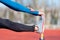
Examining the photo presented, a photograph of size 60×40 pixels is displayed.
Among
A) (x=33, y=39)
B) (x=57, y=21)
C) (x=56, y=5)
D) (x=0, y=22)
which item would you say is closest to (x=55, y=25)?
(x=57, y=21)

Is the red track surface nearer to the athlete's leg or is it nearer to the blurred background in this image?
the blurred background

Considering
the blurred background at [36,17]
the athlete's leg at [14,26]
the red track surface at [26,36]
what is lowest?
the red track surface at [26,36]

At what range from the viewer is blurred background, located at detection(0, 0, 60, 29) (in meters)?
7.69

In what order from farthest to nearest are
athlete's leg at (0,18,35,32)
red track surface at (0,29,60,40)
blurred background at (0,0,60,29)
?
blurred background at (0,0,60,29) < red track surface at (0,29,60,40) < athlete's leg at (0,18,35,32)

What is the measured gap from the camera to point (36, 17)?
7711 millimetres

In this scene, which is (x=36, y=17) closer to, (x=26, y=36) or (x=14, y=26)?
(x=26, y=36)

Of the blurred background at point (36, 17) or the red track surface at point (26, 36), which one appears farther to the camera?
the blurred background at point (36, 17)

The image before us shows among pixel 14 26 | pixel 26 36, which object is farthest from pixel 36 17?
pixel 14 26

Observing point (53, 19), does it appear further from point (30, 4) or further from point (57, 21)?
point (30, 4)

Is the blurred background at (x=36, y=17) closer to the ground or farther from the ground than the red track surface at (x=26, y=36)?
farther from the ground

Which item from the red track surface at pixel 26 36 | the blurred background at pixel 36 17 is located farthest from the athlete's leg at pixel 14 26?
the blurred background at pixel 36 17

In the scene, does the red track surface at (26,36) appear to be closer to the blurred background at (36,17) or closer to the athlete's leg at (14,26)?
the blurred background at (36,17)

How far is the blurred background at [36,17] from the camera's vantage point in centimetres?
769

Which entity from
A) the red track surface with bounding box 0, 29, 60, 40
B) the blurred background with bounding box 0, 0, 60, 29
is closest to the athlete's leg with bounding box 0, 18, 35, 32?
the red track surface with bounding box 0, 29, 60, 40
